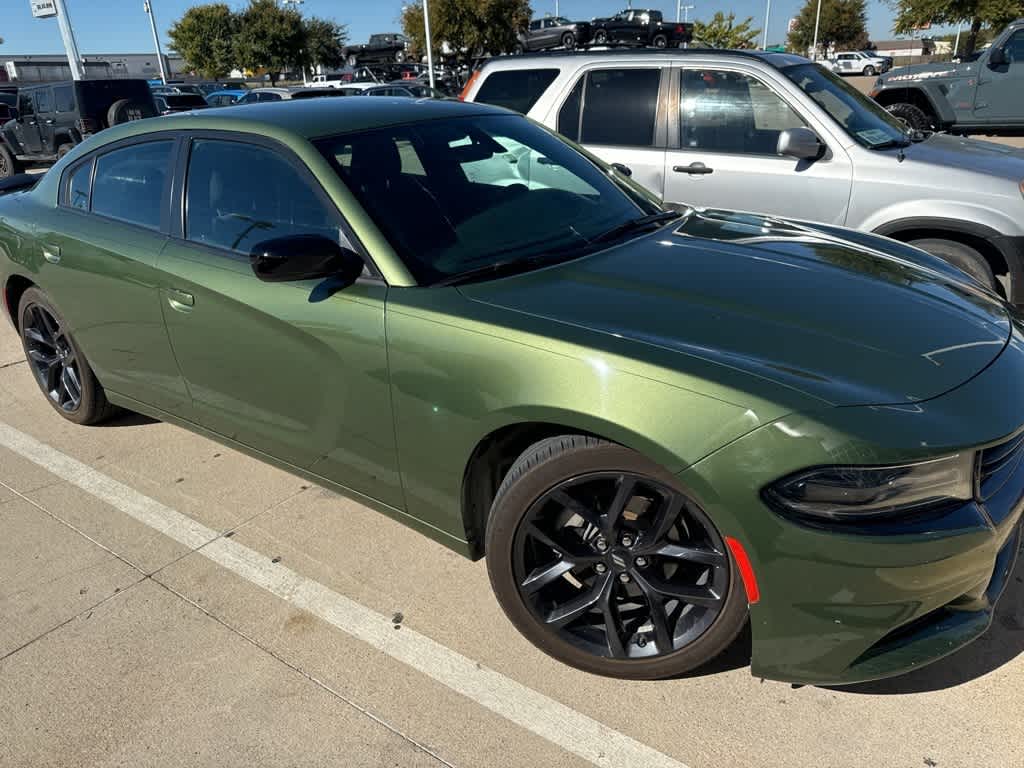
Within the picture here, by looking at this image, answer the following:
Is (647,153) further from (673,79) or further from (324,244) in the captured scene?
(324,244)

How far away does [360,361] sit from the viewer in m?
2.55

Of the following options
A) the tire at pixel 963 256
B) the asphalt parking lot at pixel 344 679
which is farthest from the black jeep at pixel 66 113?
the tire at pixel 963 256

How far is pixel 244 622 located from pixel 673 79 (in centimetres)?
453

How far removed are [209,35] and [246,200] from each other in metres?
57.2

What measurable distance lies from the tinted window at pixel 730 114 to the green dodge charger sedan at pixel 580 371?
2062mm

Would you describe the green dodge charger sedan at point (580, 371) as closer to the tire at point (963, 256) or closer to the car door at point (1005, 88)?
the tire at point (963, 256)

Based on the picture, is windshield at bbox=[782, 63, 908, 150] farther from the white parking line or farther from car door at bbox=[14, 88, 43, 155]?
car door at bbox=[14, 88, 43, 155]

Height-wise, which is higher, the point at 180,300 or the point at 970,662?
the point at 180,300

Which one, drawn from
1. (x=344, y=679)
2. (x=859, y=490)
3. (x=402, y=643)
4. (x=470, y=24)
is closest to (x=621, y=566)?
(x=859, y=490)

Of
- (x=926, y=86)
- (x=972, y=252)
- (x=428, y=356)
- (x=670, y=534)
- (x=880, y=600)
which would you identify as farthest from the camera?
(x=926, y=86)

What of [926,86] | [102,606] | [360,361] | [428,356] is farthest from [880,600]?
[926,86]

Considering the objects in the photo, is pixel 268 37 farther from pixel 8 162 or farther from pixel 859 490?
pixel 859 490

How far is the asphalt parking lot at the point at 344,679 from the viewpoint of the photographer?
7.11 ft

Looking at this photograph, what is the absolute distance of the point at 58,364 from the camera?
14.0ft
